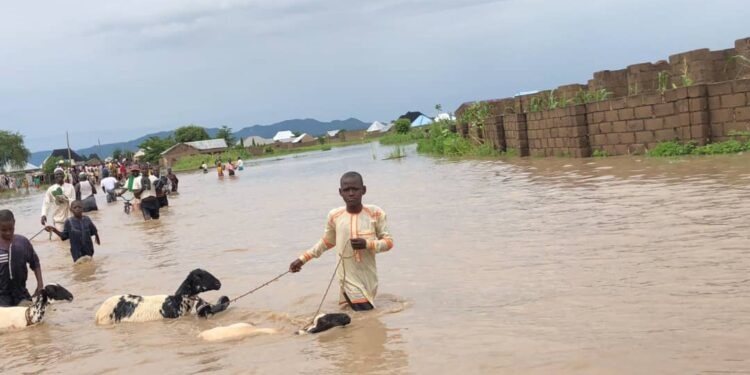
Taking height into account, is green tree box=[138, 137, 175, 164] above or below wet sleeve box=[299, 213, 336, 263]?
above

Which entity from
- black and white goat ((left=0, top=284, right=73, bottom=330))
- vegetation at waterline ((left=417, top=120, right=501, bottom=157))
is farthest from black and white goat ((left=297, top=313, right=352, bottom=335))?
vegetation at waterline ((left=417, top=120, right=501, bottom=157))

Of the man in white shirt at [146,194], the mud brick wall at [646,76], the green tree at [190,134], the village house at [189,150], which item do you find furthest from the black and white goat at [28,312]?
the green tree at [190,134]

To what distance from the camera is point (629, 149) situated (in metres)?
18.1

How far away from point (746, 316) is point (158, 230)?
41.8 ft

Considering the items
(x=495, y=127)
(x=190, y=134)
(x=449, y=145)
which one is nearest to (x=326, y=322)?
(x=495, y=127)

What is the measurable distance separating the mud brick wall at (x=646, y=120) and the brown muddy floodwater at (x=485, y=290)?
2382 millimetres

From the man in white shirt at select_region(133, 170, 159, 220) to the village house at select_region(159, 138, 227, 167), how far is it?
6459 cm

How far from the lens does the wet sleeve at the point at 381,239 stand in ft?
18.5

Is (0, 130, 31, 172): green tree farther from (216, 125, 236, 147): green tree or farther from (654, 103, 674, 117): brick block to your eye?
(654, 103, 674, 117): brick block

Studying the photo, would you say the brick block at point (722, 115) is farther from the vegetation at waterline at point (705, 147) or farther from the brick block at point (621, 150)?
the brick block at point (621, 150)

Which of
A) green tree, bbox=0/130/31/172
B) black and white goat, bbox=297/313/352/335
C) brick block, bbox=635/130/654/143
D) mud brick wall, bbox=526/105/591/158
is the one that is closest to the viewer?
black and white goat, bbox=297/313/352/335

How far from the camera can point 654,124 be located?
55.5 feet

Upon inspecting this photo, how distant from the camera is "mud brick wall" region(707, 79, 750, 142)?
1477 cm

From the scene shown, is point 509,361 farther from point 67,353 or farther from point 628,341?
point 67,353
